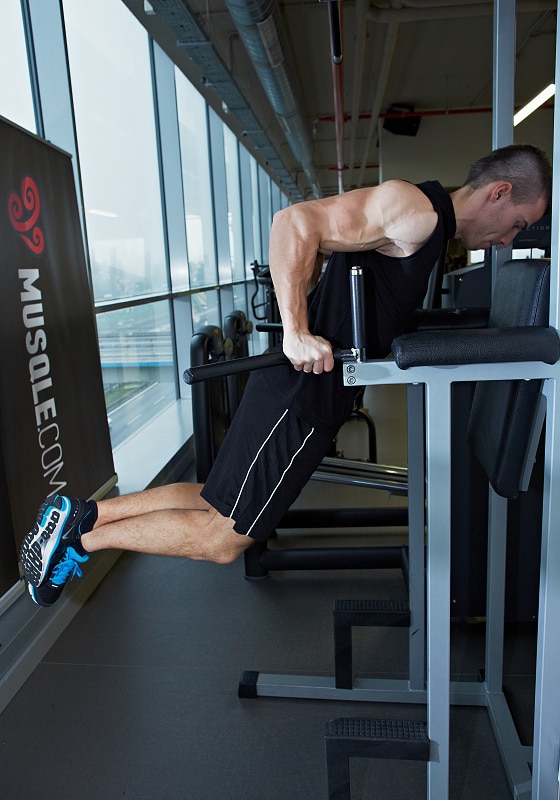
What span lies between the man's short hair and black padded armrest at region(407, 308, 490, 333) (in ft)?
1.19

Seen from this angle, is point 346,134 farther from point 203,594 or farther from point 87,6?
point 203,594

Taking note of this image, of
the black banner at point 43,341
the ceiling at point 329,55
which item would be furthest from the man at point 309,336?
the ceiling at point 329,55

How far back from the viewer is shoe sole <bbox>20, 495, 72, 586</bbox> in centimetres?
174

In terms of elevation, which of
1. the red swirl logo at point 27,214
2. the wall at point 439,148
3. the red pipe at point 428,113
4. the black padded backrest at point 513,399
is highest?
the red pipe at point 428,113

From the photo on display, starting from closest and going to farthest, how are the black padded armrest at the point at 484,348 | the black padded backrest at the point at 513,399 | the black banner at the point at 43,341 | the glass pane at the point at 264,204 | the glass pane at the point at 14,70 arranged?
1. the black padded armrest at the point at 484,348
2. the black padded backrest at the point at 513,399
3. the black banner at the point at 43,341
4. the glass pane at the point at 14,70
5. the glass pane at the point at 264,204

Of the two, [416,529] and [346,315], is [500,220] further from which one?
[416,529]

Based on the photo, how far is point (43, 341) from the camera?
2406mm

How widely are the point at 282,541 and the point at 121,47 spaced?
379 cm

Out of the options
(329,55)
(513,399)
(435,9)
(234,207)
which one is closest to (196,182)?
(329,55)

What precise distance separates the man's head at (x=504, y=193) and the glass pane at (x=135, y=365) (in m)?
3.04

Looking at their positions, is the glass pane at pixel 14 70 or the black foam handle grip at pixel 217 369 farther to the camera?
the glass pane at pixel 14 70

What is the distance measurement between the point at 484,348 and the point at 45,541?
4.18 feet

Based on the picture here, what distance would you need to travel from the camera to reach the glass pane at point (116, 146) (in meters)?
3.91

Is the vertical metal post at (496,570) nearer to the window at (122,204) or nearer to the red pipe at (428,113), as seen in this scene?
the window at (122,204)
